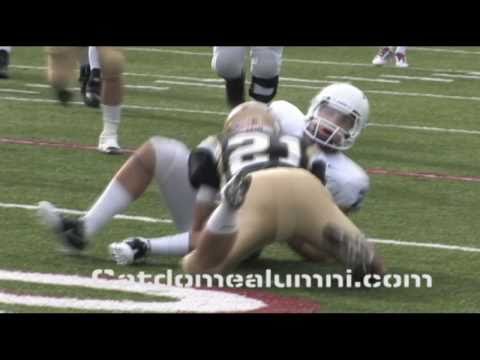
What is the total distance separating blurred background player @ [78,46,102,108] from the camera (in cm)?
899

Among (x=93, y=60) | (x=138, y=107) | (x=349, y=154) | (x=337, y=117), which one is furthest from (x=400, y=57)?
(x=337, y=117)

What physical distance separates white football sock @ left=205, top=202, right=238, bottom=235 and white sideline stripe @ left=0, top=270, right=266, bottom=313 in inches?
8.9

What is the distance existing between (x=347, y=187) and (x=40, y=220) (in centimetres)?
148

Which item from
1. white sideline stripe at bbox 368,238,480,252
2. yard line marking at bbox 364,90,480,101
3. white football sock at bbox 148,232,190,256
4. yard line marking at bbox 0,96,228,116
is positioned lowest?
white sideline stripe at bbox 368,238,480,252

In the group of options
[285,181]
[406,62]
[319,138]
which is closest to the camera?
[285,181]

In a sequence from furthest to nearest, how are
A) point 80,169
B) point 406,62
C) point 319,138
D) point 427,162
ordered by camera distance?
point 406,62 → point 427,162 → point 80,169 → point 319,138

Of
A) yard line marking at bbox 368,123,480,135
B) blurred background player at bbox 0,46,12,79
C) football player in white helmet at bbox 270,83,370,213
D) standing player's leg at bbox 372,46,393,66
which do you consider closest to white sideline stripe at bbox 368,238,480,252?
football player in white helmet at bbox 270,83,370,213


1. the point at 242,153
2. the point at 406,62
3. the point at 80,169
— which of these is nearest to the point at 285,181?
the point at 242,153

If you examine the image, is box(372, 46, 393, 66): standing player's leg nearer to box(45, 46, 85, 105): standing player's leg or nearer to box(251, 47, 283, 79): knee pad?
box(251, 47, 283, 79): knee pad

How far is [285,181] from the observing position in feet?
15.4

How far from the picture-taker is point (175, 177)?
16.5ft

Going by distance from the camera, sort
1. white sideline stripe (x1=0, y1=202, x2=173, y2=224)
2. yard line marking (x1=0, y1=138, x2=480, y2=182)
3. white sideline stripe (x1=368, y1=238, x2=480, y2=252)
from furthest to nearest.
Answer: yard line marking (x1=0, y1=138, x2=480, y2=182) < white sideline stripe (x1=0, y1=202, x2=173, y2=224) < white sideline stripe (x1=368, y1=238, x2=480, y2=252)

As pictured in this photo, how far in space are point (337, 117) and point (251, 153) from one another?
444mm
